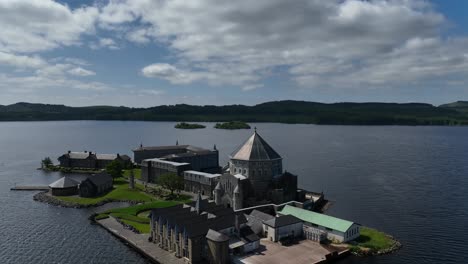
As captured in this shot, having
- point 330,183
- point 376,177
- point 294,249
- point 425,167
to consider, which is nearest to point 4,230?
point 294,249

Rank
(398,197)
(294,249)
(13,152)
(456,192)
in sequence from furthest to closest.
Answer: (13,152) < (456,192) < (398,197) < (294,249)

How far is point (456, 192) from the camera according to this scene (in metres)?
90.4

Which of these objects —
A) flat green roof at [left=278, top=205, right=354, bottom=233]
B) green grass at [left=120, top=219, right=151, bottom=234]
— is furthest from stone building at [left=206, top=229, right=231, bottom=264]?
flat green roof at [left=278, top=205, right=354, bottom=233]

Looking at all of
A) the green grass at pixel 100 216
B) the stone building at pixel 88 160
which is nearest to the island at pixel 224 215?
the green grass at pixel 100 216

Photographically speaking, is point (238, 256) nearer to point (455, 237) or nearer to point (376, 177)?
point (455, 237)

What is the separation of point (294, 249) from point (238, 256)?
937 cm

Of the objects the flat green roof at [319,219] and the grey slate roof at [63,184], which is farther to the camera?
the grey slate roof at [63,184]

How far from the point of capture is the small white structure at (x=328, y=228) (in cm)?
5654

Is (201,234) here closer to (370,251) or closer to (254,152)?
(370,251)

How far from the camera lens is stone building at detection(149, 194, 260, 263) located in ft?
156

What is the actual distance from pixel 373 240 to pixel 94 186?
64527mm

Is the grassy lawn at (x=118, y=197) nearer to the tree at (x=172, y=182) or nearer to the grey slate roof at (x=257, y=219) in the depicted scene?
the tree at (x=172, y=182)

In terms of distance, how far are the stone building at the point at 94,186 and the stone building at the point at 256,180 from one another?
32.0 meters

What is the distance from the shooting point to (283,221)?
57438 millimetres
